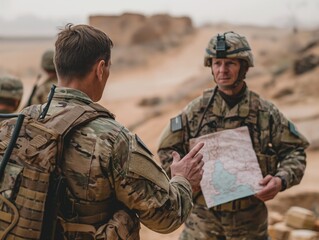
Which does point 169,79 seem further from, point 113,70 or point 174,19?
point 174,19

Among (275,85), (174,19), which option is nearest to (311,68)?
(275,85)

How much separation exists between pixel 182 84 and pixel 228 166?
1776 cm

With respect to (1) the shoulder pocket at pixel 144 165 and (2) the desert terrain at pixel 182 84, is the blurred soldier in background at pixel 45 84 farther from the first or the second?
(1) the shoulder pocket at pixel 144 165

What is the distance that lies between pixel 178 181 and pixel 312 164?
6981mm

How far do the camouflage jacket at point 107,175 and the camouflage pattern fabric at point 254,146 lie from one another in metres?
1.41

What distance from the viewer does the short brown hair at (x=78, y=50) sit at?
2135mm

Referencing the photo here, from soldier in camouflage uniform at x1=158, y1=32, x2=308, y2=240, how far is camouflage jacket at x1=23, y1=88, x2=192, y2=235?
55.6 inches

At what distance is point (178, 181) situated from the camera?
242cm

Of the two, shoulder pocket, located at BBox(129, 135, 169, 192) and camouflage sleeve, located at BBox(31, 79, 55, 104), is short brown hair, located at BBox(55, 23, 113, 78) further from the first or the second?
camouflage sleeve, located at BBox(31, 79, 55, 104)

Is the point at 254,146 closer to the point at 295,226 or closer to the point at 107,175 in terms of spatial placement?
A: the point at 107,175

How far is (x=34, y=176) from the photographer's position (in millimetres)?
2035

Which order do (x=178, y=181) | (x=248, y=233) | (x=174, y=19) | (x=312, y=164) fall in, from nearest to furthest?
(x=178, y=181) → (x=248, y=233) → (x=312, y=164) → (x=174, y=19)

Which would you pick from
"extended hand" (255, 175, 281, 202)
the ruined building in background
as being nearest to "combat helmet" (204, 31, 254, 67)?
"extended hand" (255, 175, 281, 202)

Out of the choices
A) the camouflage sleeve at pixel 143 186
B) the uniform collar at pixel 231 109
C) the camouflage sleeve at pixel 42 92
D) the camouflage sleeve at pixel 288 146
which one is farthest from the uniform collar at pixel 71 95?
the camouflage sleeve at pixel 42 92
